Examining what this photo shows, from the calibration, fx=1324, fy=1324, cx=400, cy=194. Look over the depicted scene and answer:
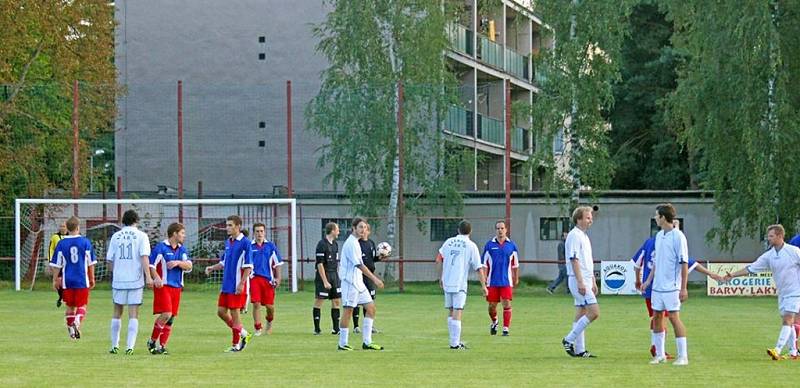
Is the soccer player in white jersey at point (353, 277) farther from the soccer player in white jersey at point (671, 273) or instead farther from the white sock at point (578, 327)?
the soccer player in white jersey at point (671, 273)

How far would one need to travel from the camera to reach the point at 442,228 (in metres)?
42.1

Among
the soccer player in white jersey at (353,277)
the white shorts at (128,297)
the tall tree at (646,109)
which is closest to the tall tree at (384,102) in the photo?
the tall tree at (646,109)

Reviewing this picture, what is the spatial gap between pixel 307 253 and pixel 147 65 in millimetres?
14372

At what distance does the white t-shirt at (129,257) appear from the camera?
17.8 meters

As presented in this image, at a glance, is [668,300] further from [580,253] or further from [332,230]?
[332,230]

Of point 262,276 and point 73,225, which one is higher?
point 73,225

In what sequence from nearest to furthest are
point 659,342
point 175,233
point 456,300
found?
point 659,342, point 175,233, point 456,300

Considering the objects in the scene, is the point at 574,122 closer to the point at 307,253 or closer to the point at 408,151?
the point at 408,151

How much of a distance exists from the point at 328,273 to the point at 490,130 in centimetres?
3190

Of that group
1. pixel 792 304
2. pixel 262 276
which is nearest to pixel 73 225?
pixel 262 276

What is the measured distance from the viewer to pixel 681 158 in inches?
2394

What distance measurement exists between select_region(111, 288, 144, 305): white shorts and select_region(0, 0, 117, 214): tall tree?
24.4 m

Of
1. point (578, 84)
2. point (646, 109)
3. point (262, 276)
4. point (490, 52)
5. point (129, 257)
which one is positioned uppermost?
point (490, 52)

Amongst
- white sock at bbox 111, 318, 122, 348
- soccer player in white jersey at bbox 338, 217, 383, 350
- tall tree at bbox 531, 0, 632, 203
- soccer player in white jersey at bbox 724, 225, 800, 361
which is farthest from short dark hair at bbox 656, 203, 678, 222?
tall tree at bbox 531, 0, 632, 203
